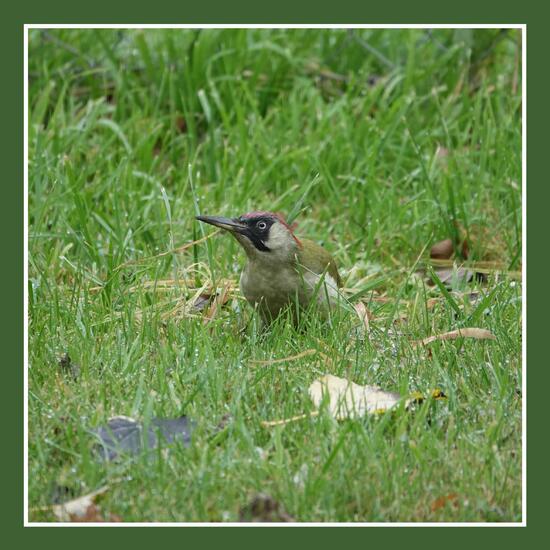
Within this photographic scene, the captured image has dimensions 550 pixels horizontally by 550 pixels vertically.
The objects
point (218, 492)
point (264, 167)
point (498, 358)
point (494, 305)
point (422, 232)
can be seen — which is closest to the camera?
point (218, 492)

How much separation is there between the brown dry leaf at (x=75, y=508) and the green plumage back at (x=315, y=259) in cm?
184

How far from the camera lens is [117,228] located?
5461 millimetres

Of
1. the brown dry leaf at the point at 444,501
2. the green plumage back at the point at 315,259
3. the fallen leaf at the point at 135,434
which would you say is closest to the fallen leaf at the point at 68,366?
the fallen leaf at the point at 135,434

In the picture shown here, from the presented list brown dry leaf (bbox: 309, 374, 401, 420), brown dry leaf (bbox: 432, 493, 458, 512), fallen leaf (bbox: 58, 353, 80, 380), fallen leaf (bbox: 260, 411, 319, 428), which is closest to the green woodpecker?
brown dry leaf (bbox: 309, 374, 401, 420)

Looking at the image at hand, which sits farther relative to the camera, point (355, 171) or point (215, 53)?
point (215, 53)

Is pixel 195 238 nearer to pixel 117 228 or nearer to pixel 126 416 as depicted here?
pixel 117 228

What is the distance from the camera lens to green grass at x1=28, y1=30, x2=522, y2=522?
3387 millimetres

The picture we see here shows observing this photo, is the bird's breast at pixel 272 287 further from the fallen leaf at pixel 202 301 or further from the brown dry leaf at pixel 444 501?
the brown dry leaf at pixel 444 501

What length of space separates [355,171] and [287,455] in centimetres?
314

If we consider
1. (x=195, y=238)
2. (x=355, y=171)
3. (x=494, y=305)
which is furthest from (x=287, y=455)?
(x=355, y=171)

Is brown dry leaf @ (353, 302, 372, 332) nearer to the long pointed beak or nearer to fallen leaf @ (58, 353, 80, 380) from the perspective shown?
the long pointed beak

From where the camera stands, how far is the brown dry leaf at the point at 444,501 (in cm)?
330

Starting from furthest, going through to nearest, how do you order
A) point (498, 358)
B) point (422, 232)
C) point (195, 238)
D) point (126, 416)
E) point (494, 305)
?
point (422, 232), point (195, 238), point (494, 305), point (498, 358), point (126, 416)

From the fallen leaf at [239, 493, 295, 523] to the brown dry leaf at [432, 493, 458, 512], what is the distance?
1.43 ft
